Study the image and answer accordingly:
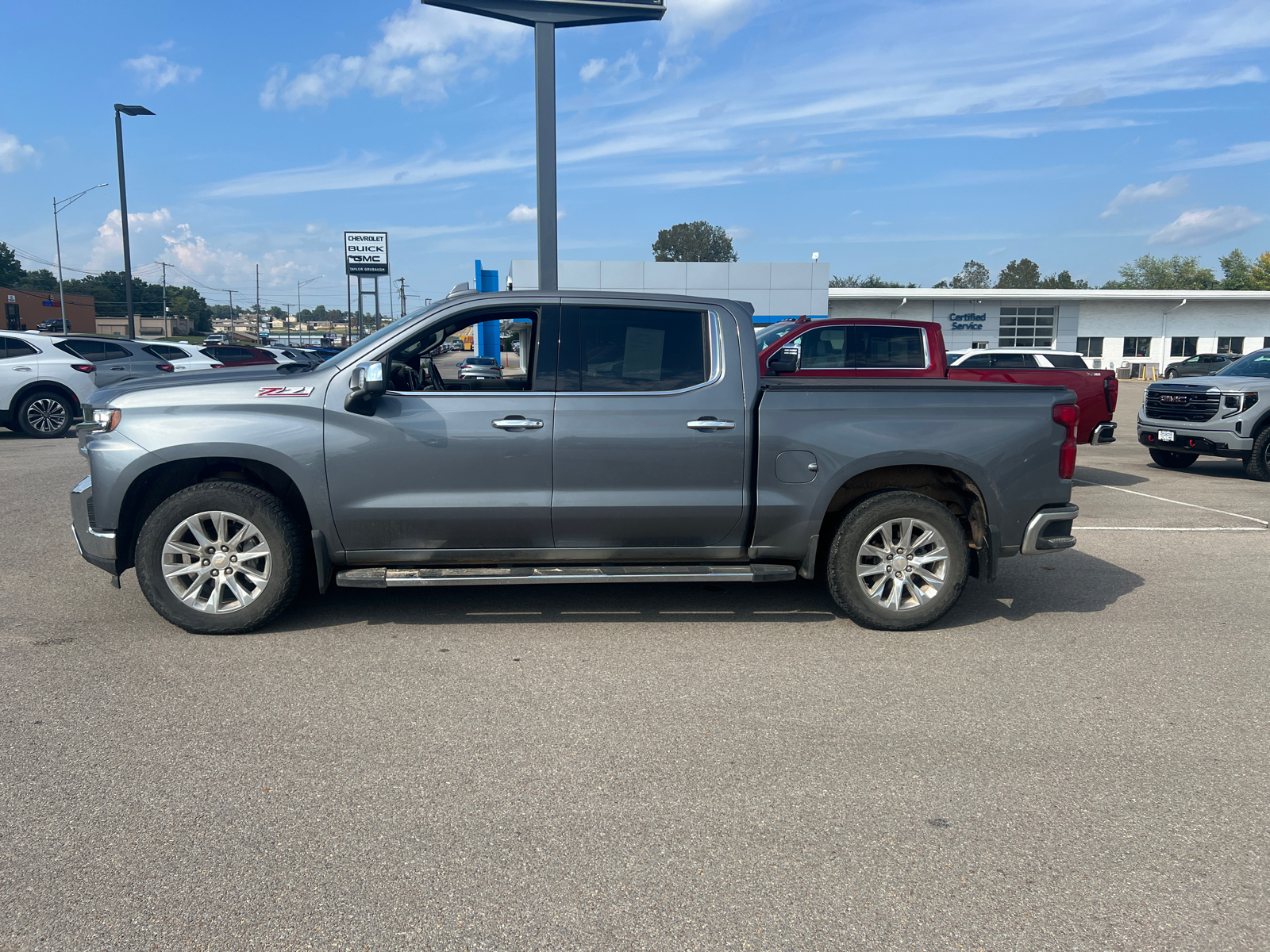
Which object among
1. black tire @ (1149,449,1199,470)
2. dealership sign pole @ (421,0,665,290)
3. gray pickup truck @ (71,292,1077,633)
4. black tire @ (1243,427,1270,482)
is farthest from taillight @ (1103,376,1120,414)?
dealership sign pole @ (421,0,665,290)

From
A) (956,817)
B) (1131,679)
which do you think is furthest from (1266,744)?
(956,817)

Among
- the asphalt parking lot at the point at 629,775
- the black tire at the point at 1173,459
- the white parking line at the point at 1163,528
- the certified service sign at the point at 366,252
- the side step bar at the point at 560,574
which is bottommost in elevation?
the asphalt parking lot at the point at 629,775

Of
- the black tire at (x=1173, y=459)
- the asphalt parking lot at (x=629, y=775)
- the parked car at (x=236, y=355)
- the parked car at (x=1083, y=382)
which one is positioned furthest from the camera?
the parked car at (x=236, y=355)

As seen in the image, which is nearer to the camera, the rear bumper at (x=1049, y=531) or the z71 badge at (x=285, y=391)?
the z71 badge at (x=285, y=391)

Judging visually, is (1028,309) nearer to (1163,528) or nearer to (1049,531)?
(1163,528)

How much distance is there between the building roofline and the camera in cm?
4731

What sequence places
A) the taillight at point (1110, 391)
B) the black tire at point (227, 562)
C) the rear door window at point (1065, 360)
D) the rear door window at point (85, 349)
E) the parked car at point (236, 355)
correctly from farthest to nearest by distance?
the parked car at point (236, 355)
the rear door window at point (1065, 360)
the rear door window at point (85, 349)
the taillight at point (1110, 391)
the black tire at point (227, 562)

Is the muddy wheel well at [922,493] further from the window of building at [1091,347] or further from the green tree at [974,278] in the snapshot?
the green tree at [974,278]

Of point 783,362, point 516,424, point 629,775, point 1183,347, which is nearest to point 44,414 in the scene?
point 783,362

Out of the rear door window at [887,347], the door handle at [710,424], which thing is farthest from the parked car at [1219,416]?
the door handle at [710,424]

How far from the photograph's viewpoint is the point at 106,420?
5195mm

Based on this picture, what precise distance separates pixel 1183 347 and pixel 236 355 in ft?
170

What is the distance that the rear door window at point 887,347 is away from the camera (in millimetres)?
10430

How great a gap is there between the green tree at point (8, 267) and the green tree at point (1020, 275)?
130m
